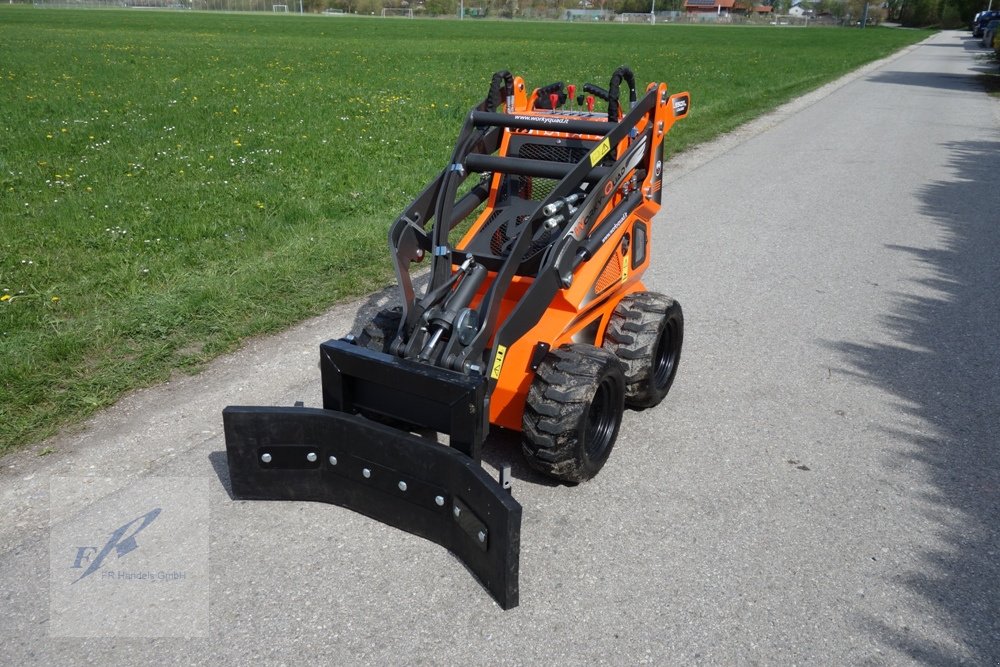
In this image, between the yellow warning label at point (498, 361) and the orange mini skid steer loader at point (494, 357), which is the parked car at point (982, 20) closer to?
the orange mini skid steer loader at point (494, 357)

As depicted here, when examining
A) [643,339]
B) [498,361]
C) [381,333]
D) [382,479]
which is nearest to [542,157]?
[643,339]

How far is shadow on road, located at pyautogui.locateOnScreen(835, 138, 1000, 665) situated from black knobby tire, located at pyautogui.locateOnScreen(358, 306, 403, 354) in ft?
7.76

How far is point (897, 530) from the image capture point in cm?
366

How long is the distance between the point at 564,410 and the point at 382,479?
832 millimetres

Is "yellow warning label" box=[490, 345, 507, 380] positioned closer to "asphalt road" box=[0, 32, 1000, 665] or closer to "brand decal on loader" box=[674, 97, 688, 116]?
"asphalt road" box=[0, 32, 1000, 665]

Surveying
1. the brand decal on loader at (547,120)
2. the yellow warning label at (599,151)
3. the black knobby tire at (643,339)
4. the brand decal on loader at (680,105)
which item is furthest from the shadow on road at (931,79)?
the yellow warning label at (599,151)

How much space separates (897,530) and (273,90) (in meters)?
16.3

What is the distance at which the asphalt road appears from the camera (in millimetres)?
2941

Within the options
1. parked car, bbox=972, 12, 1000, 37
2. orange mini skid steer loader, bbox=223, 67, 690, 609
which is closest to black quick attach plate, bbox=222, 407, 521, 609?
orange mini skid steer loader, bbox=223, 67, 690, 609

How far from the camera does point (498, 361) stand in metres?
3.71

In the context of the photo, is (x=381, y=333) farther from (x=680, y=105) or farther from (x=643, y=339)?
(x=680, y=105)

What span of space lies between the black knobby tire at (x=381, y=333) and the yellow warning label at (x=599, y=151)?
122 centimetres

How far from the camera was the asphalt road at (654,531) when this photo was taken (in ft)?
9.65

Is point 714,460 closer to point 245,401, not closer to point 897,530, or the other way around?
point 897,530
